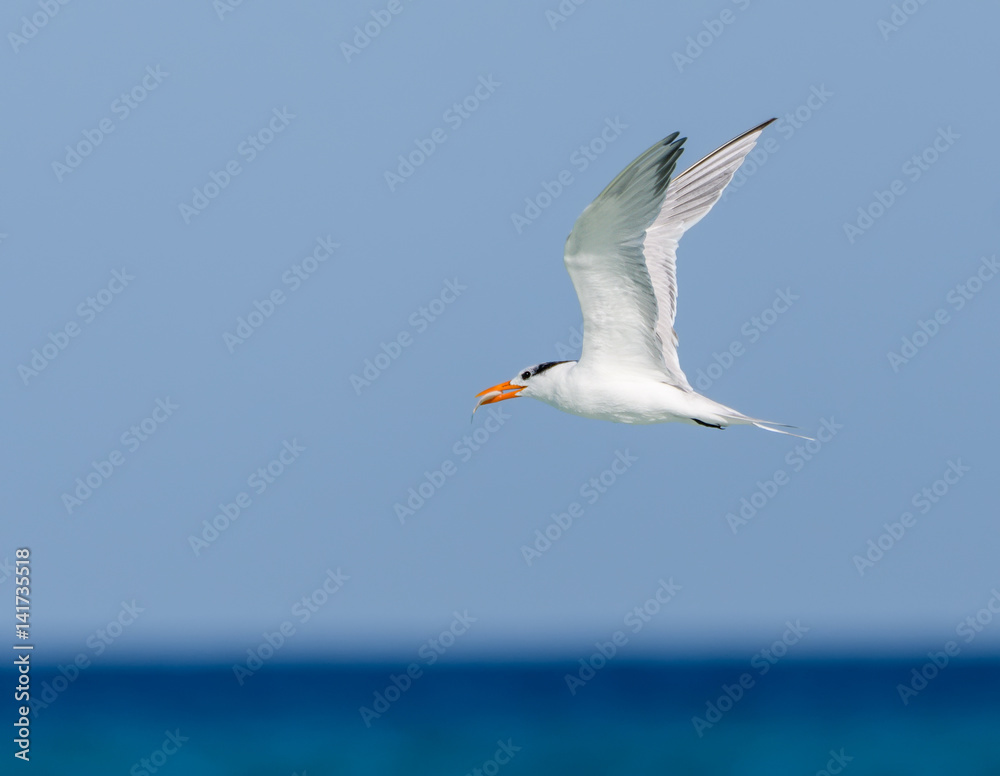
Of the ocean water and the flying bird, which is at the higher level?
the flying bird

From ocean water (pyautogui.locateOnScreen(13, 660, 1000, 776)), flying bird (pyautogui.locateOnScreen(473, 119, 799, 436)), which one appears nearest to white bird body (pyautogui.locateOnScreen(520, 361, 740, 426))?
flying bird (pyautogui.locateOnScreen(473, 119, 799, 436))

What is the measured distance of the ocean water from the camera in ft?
131

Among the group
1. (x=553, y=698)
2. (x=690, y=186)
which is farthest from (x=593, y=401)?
(x=553, y=698)

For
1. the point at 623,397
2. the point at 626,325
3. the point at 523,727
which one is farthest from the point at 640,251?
the point at 523,727

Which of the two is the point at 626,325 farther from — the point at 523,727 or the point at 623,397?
the point at 523,727

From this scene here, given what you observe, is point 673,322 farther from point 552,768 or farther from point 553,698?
point 553,698

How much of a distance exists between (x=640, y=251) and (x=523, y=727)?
39.4m

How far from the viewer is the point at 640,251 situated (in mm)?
10891

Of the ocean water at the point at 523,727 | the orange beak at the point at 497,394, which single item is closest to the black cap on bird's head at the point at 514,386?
the orange beak at the point at 497,394

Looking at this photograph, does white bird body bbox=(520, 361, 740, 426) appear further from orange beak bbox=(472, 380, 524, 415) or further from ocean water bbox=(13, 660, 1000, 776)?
ocean water bbox=(13, 660, 1000, 776)

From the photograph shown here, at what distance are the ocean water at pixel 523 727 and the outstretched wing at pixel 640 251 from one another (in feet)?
91.8

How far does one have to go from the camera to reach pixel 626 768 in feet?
128

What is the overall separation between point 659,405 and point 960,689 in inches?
2268

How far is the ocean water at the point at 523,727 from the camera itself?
40.0 m
